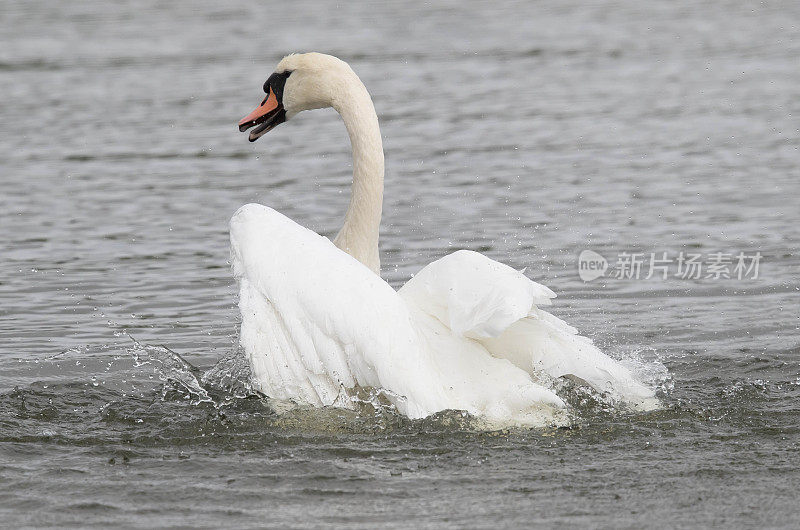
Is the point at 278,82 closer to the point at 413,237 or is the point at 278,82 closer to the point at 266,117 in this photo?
the point at 266,117

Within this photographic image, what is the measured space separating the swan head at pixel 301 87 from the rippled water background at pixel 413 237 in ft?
4.96

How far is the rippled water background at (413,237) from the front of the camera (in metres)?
5.36

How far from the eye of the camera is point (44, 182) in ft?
42.9

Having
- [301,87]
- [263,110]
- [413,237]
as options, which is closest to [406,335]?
[301,87]

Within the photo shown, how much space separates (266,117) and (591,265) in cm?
309

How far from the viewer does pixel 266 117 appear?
798cm

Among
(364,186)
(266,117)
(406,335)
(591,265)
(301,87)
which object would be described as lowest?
(591,265)

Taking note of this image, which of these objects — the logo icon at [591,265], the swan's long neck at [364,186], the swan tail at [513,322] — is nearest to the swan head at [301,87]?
the swan's long neck at [364,186]

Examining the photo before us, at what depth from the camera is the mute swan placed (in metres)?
5.68

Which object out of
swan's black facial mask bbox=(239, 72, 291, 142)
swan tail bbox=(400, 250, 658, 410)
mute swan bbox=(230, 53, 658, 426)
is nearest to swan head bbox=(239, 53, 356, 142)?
swan's black facial mask bbox=(239, 72, 291, 142)

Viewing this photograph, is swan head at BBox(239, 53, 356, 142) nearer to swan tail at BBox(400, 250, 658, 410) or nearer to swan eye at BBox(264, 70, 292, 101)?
swan eye at BBox(264, 70, 292, 101)

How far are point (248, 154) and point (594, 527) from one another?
33.2 feet

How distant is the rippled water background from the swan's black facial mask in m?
1.42

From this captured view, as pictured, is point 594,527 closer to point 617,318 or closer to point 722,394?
point 722,394
